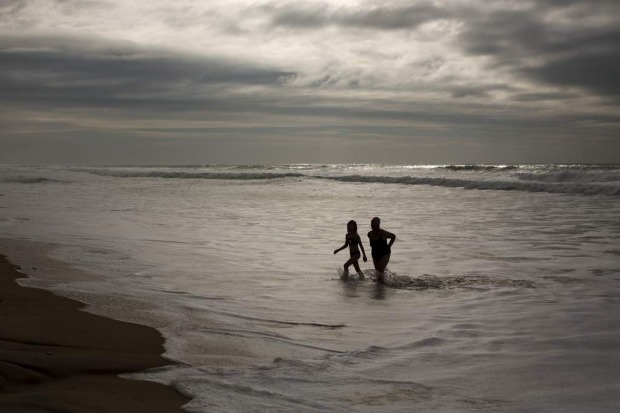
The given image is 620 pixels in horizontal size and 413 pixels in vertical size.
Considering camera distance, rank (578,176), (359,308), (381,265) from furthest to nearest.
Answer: (578,176) → (381,265) → (359,308)

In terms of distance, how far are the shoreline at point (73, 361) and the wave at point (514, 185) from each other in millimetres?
32322

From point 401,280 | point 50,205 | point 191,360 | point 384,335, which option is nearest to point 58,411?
point 191,360

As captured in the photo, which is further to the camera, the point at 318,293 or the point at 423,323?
the point at 318,293

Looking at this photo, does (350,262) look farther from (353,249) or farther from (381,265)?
(381,265)

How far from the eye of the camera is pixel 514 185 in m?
40.8

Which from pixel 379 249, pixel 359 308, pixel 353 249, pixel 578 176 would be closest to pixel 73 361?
pixel 359 308

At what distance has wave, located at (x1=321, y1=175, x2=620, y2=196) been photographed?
34.6 meters

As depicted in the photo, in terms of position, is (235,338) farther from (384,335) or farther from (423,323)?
(423,323)

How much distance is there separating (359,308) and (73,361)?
4.17m

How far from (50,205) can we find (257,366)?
21554mm

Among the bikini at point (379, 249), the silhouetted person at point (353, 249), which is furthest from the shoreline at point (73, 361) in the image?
the bikini at point (379, 249)

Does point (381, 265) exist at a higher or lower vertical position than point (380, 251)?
lower

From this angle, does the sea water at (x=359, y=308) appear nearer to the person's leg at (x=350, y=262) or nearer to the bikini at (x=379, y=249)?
the person's leg at (x=350, y=262)

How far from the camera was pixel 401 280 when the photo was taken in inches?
402
